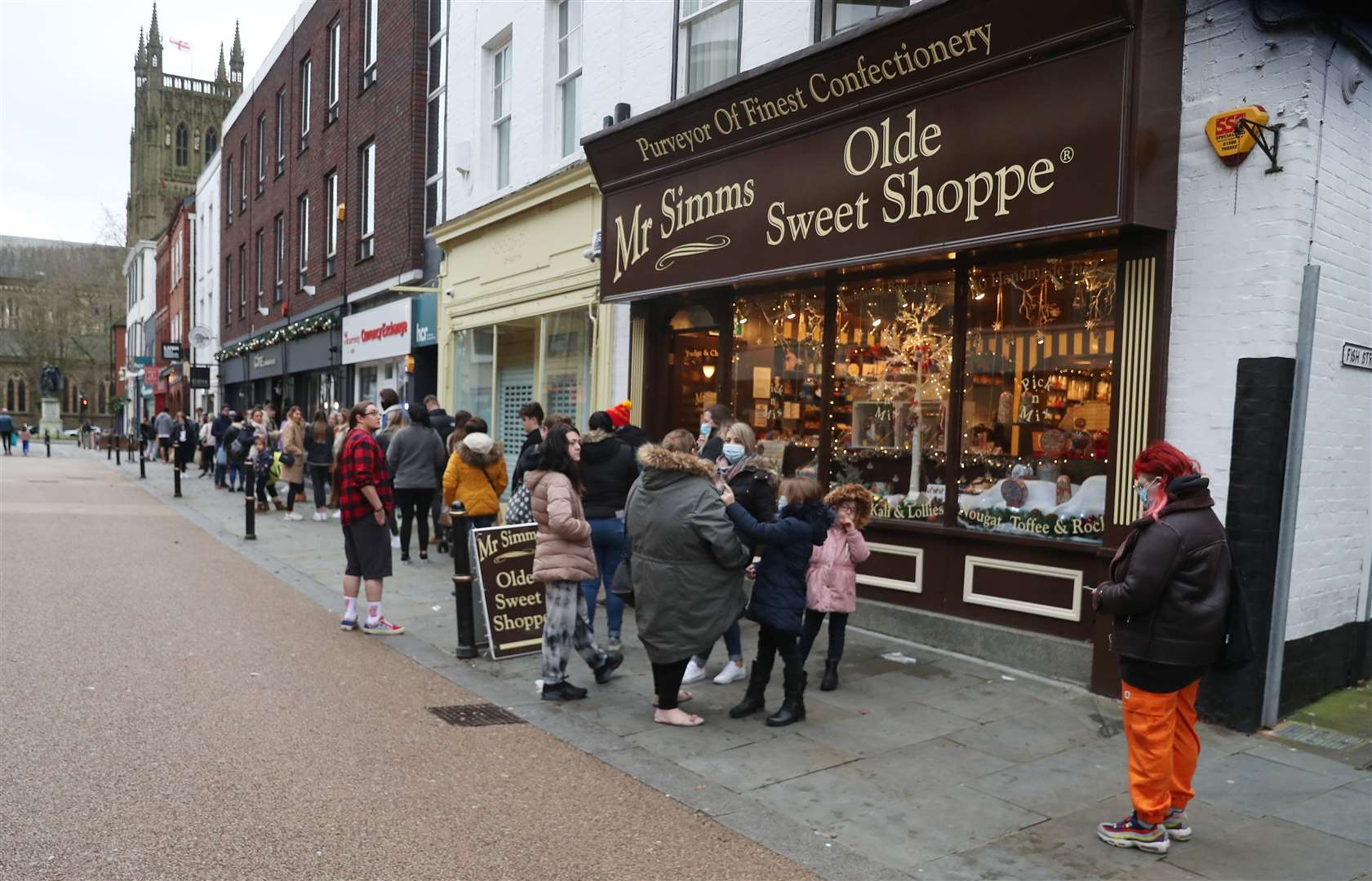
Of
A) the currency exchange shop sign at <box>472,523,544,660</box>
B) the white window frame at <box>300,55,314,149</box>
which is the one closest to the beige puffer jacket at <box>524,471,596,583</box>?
the currency exchange shop sign at <box>472,523,544,660</box>

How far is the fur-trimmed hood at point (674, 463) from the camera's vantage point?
18.4ft

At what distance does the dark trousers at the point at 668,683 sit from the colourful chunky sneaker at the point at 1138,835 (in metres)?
2.43

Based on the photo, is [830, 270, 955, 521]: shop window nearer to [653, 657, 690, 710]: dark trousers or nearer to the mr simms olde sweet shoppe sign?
the mr simms olde sweet shoppe sign

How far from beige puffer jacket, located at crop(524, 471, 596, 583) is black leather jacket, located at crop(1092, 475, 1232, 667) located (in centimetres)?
329

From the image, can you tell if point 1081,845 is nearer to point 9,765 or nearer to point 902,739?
point 902,739

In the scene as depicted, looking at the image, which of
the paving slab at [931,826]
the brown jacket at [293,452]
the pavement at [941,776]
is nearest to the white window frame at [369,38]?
the brown jacket at [293,452]

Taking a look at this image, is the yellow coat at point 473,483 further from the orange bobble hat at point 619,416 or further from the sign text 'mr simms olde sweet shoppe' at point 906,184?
the sign text 'mr simms olde sweet shoppe' at point 906,184

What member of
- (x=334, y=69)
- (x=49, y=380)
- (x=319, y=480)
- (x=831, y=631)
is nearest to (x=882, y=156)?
(x=831, y=631)

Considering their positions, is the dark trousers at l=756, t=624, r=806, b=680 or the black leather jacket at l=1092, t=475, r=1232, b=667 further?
the dark trousers at l=756, t=624, r=806, b=680

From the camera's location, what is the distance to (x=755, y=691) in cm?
609

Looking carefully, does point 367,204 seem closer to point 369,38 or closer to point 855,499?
point 369,38

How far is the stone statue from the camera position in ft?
191

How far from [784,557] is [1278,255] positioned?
331 centimetres

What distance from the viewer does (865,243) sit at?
25.9 feet
